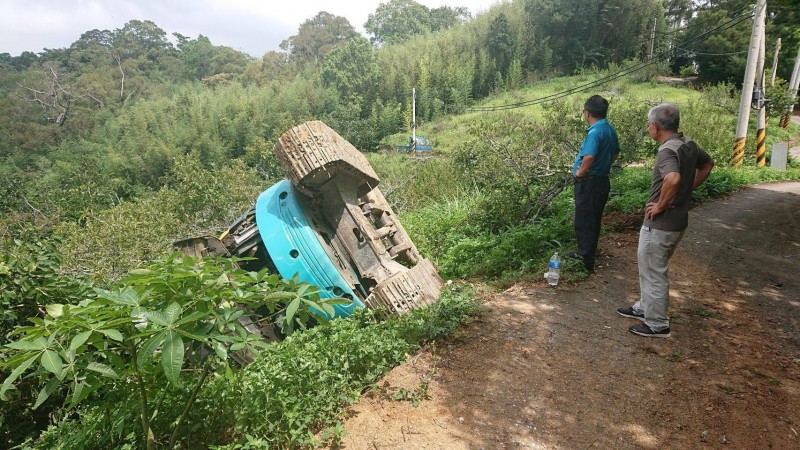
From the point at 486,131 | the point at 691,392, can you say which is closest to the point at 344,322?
the point at 691,392

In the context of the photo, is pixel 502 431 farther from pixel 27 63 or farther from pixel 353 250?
pixel 27 63

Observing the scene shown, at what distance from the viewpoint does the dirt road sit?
2.67m

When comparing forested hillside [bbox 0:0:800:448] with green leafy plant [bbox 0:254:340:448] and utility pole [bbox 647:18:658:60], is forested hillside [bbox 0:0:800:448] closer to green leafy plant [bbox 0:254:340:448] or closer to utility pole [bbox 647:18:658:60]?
green leafy plant [bbox 0:254:340:448]

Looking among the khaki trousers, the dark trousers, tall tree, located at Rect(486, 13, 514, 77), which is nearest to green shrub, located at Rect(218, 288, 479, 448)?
the khaki trousers

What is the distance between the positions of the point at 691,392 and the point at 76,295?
14.3 ft

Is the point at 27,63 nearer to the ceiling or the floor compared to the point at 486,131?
nearer to the ceiling

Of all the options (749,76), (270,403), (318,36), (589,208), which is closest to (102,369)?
(270,403)

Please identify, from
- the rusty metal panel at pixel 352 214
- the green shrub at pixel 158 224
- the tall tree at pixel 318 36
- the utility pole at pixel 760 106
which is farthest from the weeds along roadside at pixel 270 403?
the tall tree at pixel 318 36

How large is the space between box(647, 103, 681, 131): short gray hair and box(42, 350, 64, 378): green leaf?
386 centimetres

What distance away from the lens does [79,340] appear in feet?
5.43

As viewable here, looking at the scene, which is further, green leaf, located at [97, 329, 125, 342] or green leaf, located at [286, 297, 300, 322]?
green leaf, located at [286, 297, 300, 322]

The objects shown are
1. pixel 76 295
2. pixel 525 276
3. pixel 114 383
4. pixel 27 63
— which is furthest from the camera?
pixel 27 63

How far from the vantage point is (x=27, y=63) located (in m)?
61.2

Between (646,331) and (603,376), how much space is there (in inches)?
29.6
